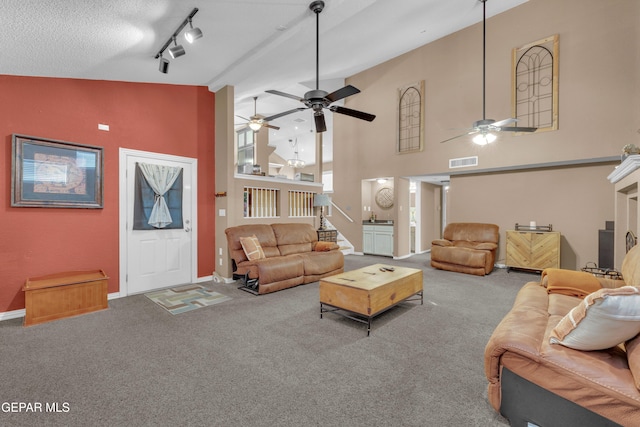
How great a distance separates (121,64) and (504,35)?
262 inches

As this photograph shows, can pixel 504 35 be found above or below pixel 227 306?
above

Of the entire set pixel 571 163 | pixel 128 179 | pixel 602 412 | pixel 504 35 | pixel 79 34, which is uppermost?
pixel 504 35

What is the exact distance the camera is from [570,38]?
5.00 metres

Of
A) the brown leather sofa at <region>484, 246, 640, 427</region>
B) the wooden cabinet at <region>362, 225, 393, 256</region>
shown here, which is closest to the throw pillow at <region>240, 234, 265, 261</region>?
the brown leather sofa at <region>484, 246, 640, 427</region>

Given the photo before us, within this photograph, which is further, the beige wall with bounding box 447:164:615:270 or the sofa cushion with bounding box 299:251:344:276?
the beige wall with bounding box 447:164:615:270

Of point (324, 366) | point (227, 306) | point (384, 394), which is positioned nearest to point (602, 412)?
point (384, 394)

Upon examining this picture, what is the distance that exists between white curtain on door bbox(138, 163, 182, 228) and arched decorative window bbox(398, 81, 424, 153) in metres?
5.30

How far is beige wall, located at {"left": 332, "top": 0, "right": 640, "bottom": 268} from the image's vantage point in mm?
4633

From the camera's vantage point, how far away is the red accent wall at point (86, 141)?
321 cm

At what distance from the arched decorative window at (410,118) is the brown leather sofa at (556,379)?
18.7ft

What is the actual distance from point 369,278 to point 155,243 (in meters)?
3.29

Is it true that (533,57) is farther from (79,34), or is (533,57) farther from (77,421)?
(77,421)

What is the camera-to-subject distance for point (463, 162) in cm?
618

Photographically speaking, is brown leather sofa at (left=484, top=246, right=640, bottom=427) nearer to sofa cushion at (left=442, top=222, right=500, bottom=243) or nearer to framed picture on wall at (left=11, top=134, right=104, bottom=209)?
sofa cushion at (left=442, top=222, right=500, bottom=243)
